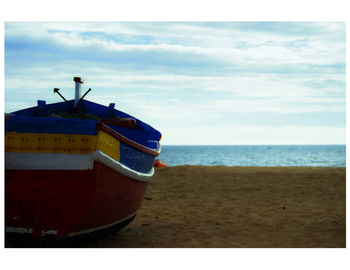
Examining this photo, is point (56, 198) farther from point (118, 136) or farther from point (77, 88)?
point (77, 88)

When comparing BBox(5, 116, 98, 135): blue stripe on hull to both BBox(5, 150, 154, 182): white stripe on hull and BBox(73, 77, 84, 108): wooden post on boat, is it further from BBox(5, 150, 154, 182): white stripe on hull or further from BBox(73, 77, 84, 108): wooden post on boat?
BBox(73, 77, 84, 108): wooden post on boat

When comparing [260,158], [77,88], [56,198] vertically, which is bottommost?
[260,158]

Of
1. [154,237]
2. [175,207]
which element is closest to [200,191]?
[175,207]

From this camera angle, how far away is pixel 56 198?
4.81m

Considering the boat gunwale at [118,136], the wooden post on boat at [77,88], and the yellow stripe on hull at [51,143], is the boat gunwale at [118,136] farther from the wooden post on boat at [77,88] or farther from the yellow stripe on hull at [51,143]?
the wooden post on boat at [77,88]

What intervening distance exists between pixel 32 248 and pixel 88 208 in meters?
0.77

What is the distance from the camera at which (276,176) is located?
13.9 meters

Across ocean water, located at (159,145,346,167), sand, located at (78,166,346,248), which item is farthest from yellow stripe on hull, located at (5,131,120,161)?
ocean water, located at (159,145,346,167)

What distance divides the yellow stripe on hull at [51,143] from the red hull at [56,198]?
0.23 metres

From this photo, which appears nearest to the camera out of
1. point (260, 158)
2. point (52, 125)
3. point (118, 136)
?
point (52, 125)

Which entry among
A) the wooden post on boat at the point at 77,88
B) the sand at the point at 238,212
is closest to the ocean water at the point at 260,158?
the sand at the point at 238,212

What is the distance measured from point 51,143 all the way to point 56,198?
2.15ft

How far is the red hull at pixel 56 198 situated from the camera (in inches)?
186

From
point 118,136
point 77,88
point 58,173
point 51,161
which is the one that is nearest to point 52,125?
point 51,161
